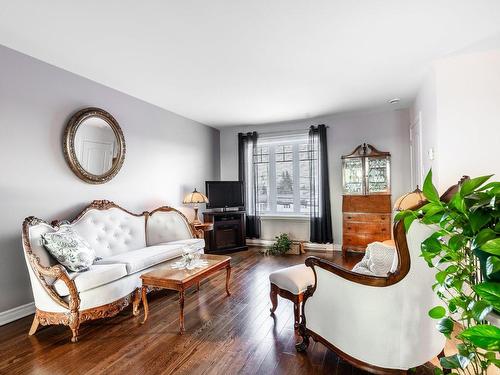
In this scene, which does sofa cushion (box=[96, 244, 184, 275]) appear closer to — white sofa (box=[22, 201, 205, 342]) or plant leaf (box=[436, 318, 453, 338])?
white sofa (box=[22, 201, 205, 342])

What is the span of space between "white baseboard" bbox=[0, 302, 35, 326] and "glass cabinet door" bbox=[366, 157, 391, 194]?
4912mm

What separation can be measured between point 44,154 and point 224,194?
3.12 m

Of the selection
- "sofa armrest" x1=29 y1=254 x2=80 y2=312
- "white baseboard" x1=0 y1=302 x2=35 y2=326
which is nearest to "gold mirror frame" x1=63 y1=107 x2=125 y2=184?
"sofa armrest" x1=29 y1=254 x2=80 y2=312

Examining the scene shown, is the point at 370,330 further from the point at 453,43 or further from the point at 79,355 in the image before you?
the point at 453,43

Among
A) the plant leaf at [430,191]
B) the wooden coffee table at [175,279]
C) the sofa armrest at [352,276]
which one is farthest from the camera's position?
the wooden coffee table at [175,279]

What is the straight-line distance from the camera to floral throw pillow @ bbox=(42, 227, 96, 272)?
Answer: 2.47 metres

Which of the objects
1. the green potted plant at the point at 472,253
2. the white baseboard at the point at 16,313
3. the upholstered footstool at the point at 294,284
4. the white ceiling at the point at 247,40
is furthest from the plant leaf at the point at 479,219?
the white baseboard at the point at 16,313

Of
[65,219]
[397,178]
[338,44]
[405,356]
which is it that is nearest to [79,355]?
[65,219]

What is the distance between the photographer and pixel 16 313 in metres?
2.65

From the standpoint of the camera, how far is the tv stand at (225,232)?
522cm

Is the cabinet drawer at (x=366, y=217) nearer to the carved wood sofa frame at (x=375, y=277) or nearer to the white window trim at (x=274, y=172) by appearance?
the white window trim at (x=274, y=172)

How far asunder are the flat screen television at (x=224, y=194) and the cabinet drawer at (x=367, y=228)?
212 centimetres

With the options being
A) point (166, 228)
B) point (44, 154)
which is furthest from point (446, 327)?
point (166, 228)

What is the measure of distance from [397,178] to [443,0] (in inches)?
133
